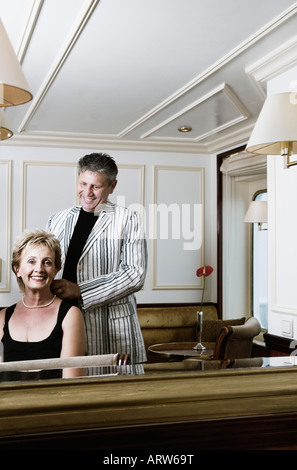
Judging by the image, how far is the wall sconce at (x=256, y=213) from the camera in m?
0.78

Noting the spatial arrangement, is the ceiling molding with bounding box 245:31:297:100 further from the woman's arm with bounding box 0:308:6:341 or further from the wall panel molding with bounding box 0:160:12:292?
the woman's arm with bounding box 0:308:6:341

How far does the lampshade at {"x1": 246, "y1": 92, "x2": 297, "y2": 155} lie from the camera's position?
79 centimetres

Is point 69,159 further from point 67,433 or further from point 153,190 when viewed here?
point 67,433

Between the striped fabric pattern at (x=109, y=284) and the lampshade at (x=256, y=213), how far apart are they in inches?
7.3

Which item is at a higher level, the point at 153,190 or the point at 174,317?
the point at 153,190

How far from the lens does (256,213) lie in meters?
0.79

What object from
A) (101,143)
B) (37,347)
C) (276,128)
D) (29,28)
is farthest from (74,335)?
(29,28)

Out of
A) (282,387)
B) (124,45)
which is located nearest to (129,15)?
(124,45)

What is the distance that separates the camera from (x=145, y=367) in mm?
728

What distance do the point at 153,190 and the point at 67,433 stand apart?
358mm

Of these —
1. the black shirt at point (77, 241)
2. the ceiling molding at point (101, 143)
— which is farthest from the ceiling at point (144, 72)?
the black shirt at point (77, 241)

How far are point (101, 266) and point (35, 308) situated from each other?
113 millimetres

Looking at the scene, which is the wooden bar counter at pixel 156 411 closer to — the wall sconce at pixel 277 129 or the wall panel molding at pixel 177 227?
the wall panel molding at pixel 177 227

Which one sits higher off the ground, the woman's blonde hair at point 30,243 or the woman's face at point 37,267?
the woman's blonde hair at point 30,243
